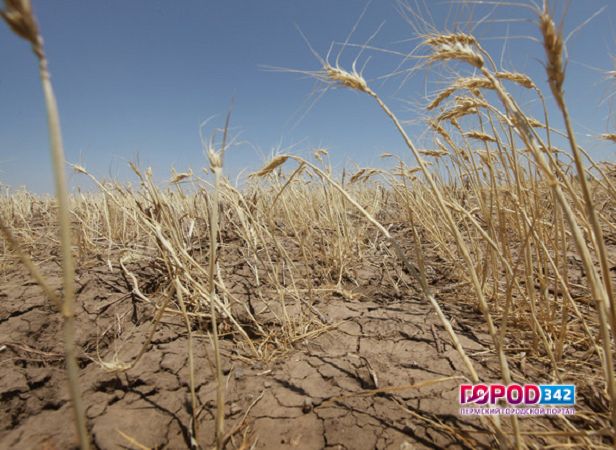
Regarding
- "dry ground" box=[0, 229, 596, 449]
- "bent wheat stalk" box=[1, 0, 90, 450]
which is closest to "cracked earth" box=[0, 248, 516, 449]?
"dry ground" box=[0, 229, 596, 449]

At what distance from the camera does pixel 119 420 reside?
2.85ft

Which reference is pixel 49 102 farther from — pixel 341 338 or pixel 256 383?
pixel 341 338

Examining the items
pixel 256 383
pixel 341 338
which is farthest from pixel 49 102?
pixel 341 338

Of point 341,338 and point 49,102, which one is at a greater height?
point 49,102

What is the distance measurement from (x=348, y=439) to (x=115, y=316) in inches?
46.2

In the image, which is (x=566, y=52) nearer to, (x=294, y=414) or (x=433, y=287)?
(x=294, y=414)

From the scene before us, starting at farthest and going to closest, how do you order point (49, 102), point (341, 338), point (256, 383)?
point (341, 338) → point (256, 383) → point (49, 102)

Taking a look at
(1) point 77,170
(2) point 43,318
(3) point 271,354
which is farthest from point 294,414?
(1) point 77,170

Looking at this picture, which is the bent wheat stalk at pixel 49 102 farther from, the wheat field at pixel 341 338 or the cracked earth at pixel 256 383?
the cracked earth at pixel 256 383

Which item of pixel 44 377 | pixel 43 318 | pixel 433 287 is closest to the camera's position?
pixel 44 377

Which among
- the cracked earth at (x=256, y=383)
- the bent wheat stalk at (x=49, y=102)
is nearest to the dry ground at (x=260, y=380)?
the cracked earth at (x=256, y=383)

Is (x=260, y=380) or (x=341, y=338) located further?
(x=341, y=338)

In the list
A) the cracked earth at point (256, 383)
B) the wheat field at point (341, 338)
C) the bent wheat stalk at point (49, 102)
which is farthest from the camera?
the cracked earth at point (256, 383)

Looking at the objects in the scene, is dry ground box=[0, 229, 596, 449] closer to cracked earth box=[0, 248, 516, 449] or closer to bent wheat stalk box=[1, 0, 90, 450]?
cracked earth box=[0, 248, 516, 449]
